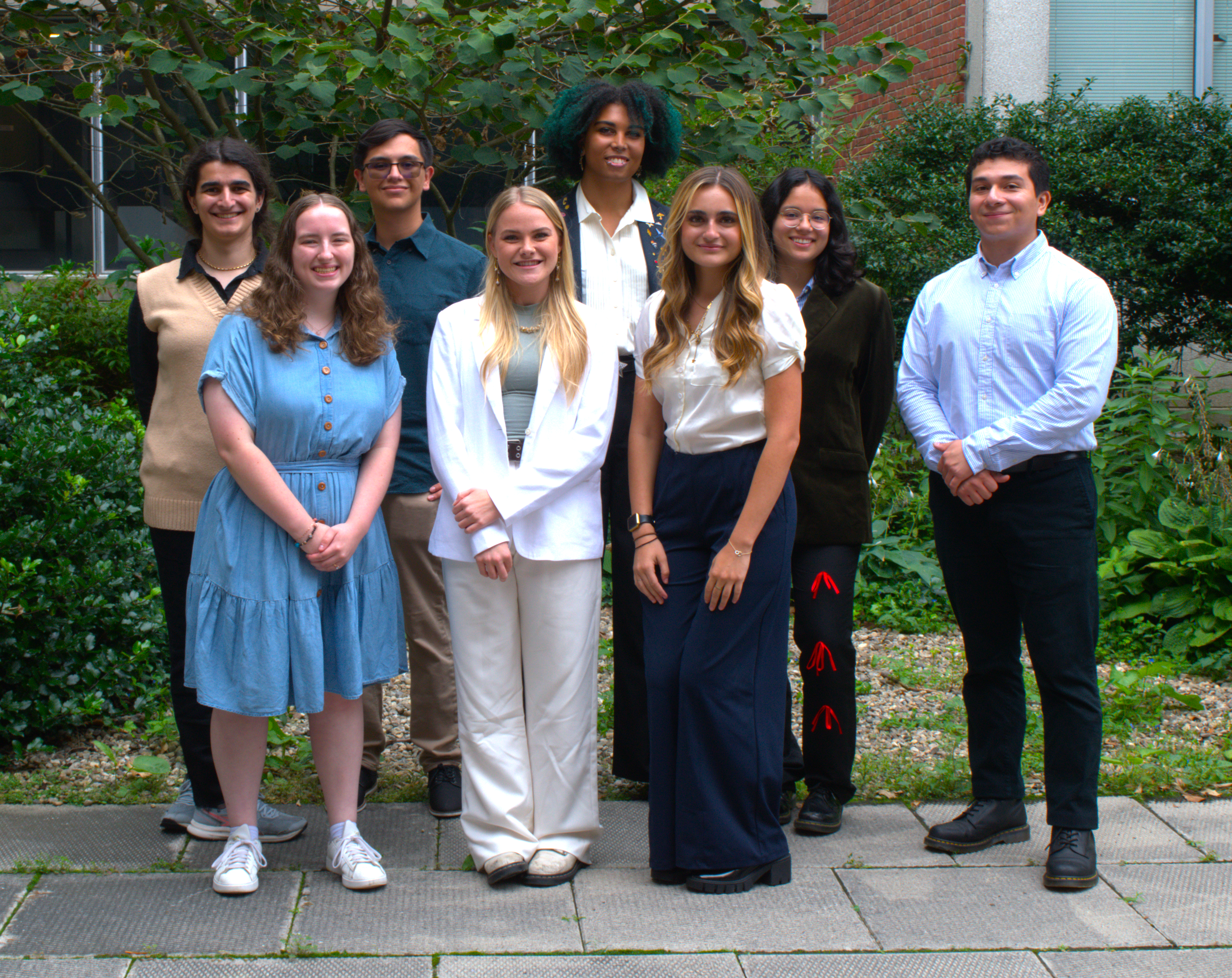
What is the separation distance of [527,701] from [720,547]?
0.69 m

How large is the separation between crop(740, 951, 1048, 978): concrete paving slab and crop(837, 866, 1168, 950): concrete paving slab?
0.05m

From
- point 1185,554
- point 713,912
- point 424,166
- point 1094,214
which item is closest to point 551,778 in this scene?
point 713,912

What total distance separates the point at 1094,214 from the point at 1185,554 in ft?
10.3

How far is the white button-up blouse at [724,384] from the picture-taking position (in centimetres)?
301

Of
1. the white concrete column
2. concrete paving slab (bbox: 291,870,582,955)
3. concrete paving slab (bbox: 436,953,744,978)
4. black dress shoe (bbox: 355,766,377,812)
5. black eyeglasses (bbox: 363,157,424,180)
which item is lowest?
concrete paving slab (bbox: 436,953,744,978)

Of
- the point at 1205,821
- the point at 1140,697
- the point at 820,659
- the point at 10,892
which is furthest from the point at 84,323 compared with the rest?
the point at 1205,821

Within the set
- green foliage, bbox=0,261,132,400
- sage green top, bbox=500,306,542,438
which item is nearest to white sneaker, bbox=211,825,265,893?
sage green top, bbox=500,306,542,438

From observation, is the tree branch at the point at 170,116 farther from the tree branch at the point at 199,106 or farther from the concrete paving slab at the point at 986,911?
the concrete paving slab at the point at 986,911

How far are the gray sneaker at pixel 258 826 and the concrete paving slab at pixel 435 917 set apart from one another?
28 centimetres

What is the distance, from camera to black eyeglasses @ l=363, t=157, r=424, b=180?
3543 mm

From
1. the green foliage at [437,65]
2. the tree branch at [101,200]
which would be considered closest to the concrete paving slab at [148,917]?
the green foliage at [437,65]

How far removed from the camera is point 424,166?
11.9ft

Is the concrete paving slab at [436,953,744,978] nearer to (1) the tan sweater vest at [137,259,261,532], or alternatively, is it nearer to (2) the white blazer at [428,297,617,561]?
(2) the white blazer at [428,297,617,561]

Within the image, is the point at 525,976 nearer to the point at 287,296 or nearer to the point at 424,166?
the point at 287,296
